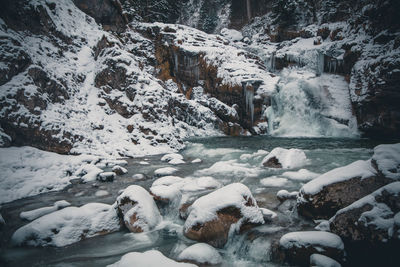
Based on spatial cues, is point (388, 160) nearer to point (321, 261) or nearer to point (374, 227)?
point (374, 227)

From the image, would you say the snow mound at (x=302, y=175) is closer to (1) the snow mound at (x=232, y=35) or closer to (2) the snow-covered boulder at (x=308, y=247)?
(2) the snow-covered boulder at (x=308, y=247)

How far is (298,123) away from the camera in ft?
57.3

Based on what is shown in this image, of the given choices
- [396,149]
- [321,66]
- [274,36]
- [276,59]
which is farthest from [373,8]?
[396,149]

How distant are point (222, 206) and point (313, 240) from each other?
1.49 m

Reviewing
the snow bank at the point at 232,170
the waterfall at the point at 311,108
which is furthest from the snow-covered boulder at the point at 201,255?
the waterfall at the point at 311,108

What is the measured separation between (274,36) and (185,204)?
99.6 feet

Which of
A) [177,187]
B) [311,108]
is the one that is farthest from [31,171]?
[311,108]

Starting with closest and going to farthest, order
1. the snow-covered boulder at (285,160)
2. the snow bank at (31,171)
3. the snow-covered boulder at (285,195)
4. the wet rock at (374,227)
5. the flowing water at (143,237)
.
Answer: the wet rock at (374,227) → the flowing water at (143,237) → the snow-covered boulder at (285,195) → the snow bank at (31,171) → the snow-covered boulder at (285,160)

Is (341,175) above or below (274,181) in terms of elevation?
above

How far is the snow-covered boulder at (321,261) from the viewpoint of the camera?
2.59 m

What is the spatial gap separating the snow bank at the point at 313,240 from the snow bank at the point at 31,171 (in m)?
6.65

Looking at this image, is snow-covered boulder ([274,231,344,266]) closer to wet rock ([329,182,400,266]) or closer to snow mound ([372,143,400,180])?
wet rock ([329,182,400,266])

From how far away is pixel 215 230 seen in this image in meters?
3.53

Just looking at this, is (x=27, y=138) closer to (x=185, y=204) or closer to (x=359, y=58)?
(x=185, y=204)
